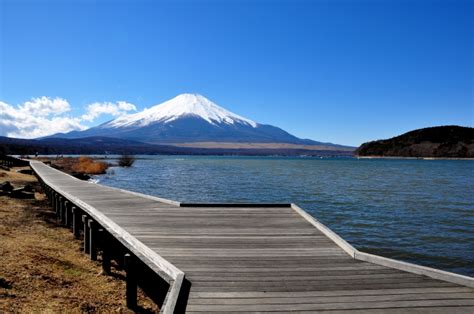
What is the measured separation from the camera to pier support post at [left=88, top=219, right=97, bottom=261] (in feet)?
33.1

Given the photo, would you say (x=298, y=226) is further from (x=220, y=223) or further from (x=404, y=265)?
(x=404, y=265)

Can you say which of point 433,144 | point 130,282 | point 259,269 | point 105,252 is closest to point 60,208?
point 105,252

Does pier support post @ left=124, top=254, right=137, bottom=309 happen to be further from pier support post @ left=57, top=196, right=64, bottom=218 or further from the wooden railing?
pier support post @ left=57, top=196, right=64, bottom=218

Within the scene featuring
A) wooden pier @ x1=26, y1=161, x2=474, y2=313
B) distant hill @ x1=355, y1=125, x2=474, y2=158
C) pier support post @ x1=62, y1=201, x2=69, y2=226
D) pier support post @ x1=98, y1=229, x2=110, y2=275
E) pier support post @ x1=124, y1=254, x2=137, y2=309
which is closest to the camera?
wooden pier @ x1=26, y1=161, x2=474, y2=313

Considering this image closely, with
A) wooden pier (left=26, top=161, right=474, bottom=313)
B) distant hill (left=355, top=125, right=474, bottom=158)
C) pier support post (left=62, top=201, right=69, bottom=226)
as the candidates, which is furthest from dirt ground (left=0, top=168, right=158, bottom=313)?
distant hill (left=355, top=125, right=474, bottom=158)

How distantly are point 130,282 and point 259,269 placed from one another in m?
2.52

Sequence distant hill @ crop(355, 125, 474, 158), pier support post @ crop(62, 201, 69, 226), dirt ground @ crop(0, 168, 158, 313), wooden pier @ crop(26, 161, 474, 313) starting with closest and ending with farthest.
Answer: wooden pier @ crop(26, 161, 474, 313), dirt ground @ crop(0, 168, 158, 313), pier support post @ crop(62, 201, 69, 226), distant hill @ crop(355, 125, 474, 158)

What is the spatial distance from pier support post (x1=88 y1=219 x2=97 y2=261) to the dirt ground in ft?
0.61

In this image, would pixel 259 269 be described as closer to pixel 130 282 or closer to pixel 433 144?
pixel 130 282

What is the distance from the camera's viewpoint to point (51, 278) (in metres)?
8.31

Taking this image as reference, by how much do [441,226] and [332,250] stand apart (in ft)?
41.4

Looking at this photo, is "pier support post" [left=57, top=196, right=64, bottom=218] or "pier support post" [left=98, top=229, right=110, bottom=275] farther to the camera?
"pier support post" [left=57, top=196, right=64, bottom=218]

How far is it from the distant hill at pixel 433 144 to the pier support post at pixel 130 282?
178 meters

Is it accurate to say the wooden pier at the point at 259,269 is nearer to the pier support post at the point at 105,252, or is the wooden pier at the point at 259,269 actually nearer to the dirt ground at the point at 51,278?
the pier support post at the point at 105,252
